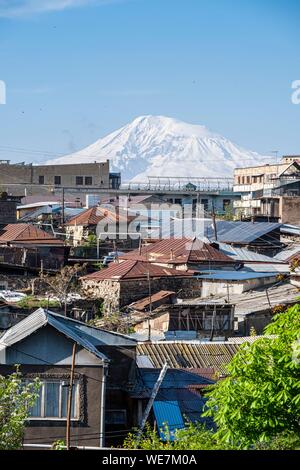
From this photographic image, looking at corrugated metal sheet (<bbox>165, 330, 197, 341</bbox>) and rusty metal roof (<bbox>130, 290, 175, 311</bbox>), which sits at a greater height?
rusty metal roof (<bbox>130, 290, 175, 311</bbox>)

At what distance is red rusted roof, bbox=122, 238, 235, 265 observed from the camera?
27.3m

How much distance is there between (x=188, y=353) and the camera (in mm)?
15898

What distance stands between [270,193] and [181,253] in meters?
16.1

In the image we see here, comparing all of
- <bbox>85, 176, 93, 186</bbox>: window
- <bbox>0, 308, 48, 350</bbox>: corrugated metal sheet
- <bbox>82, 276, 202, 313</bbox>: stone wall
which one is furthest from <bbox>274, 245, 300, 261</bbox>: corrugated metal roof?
<bbox>85, 176, 93, 186</bbox>: window

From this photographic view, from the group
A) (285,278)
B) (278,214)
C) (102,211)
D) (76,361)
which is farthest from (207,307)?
(278,214)

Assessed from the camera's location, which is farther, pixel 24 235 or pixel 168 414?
pixel 24 235

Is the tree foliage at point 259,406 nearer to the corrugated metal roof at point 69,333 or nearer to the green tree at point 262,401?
the green tree at point 262,401

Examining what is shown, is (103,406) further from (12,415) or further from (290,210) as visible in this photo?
(290,210)

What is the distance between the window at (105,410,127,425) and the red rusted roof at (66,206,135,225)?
22101 mm

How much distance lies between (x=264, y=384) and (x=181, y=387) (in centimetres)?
436

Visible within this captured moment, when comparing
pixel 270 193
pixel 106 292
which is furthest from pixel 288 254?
pixel 270 193

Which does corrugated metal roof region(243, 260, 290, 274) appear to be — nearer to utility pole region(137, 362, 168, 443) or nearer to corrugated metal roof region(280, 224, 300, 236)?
corrugated metal roof region(280, 224, 300, 236)

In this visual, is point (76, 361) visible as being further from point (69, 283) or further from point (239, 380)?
point (69, 283)

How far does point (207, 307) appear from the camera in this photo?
20.3 metres
